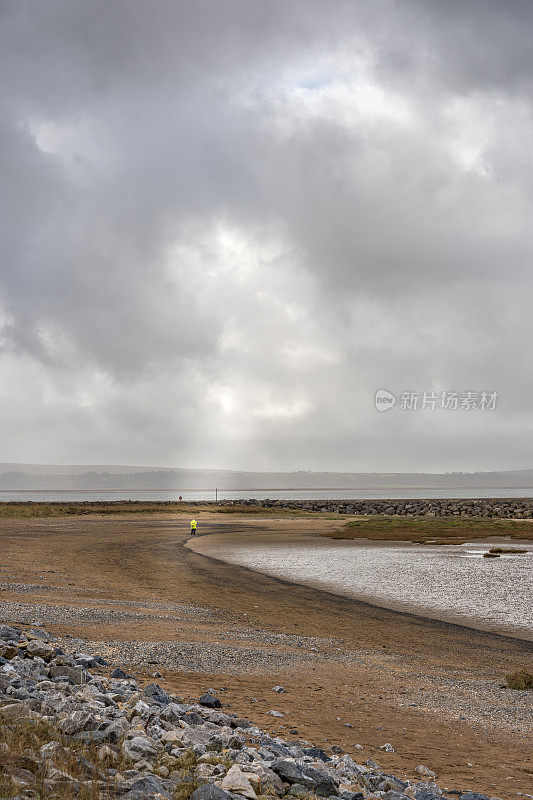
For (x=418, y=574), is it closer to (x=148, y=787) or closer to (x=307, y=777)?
(x=307, y=777)

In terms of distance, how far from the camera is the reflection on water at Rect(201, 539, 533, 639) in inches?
762

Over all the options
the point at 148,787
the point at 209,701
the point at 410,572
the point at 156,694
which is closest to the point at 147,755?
the point at 148,787

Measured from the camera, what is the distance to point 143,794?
4.53 meters

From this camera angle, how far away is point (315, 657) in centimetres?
1240

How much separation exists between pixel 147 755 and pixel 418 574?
2450cm

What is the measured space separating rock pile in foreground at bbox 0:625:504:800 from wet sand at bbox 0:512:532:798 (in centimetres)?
112

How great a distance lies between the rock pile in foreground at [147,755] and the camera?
4633 millimetres

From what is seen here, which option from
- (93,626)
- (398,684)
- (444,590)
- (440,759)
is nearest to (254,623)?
(93,626)

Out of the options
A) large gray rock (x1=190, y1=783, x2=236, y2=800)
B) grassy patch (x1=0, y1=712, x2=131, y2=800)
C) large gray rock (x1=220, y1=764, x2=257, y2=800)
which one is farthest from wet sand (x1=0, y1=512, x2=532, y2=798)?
grassy patch (x1=0, y1=712, x2=131, y2=800)

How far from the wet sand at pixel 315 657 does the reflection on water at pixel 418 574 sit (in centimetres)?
187

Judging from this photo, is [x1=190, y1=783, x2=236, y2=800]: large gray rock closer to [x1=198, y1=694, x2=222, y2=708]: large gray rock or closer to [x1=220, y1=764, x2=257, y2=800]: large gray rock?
[x1=220, y1=764, x2=257, y2=800]: large gray rock

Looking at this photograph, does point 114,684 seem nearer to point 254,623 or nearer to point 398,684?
point 398,684

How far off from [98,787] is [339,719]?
16.2 ft

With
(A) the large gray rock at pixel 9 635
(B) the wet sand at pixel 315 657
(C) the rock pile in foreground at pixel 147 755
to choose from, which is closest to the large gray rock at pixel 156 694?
(C) the rock pile in foreground at pixel 147 755
